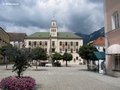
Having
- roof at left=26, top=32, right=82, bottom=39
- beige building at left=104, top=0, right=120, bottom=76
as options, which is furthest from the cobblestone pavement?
roof at left=26, top=32, right=82, bottom=39

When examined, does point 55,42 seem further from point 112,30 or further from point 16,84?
point 16,84

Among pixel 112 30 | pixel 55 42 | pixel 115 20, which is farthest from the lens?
pixel 55 42

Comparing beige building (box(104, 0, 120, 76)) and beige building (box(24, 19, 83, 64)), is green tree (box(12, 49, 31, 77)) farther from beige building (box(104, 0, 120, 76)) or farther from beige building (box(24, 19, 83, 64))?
beige building (box(24, 19, 83, 64))

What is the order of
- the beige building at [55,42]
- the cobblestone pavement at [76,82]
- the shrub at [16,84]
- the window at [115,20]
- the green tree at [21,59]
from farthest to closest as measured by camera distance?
the beige building at [55,42] < the window at [115,20] < the cobblestone pavement at [76,82] < the green tree at [21,59] < the shrub at [16,84]

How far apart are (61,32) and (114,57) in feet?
217

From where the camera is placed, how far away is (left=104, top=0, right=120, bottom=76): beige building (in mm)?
17594

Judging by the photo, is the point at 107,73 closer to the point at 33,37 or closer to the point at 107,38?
the point at 107,38

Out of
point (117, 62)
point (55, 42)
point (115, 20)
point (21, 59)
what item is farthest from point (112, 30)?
point (55, 42)

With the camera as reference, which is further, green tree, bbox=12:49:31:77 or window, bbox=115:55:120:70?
window, bbox=115:55:120:70

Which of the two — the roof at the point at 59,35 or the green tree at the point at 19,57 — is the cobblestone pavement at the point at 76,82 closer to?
the green tree at the point at 19,57

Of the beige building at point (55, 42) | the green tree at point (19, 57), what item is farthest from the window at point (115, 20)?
the beige building at point (55, 42)

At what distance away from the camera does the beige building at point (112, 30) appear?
17.6 m

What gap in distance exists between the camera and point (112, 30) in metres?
18.4

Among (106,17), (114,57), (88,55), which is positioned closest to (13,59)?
(114,57)
